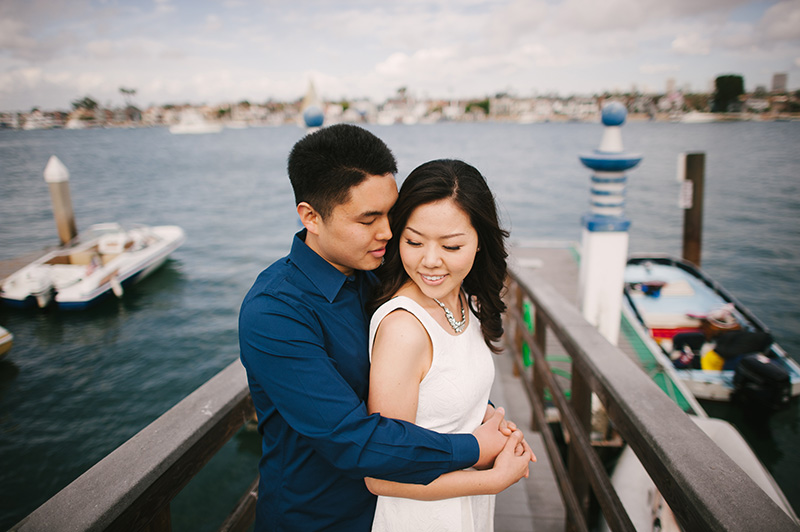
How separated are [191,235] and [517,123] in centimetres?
13955

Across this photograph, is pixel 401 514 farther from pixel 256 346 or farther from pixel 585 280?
pixel 585 280

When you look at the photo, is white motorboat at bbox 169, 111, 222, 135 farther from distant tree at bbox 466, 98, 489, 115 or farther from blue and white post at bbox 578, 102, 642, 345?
blue and white post at bbox 578, 102, 642, 345

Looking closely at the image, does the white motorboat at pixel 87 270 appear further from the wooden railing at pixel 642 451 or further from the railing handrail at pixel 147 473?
the wooden railing at pixel 642 451

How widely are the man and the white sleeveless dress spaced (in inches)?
3.0

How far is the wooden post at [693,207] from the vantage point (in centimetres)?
988

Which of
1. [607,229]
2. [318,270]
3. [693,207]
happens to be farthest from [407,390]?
[693,207]

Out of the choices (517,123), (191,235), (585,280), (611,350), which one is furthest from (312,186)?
(517,123)

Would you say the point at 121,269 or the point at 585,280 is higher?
the point at 585,280

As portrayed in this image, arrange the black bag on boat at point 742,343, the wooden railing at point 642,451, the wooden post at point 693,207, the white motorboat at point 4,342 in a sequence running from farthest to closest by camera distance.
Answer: the white motorboat at point 4,342, the wooden post at point 693,207, the black bag on boat at point 742,343, the wooden railing at point 642,451

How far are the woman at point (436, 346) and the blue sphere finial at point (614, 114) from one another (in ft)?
9.29

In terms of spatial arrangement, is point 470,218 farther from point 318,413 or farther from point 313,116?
point 313,116

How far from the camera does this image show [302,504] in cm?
Answer: 131

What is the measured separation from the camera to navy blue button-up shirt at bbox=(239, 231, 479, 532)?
110cm

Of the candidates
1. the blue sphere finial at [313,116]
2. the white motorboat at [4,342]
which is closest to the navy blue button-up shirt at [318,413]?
the blue sphere finial at [313,116]
